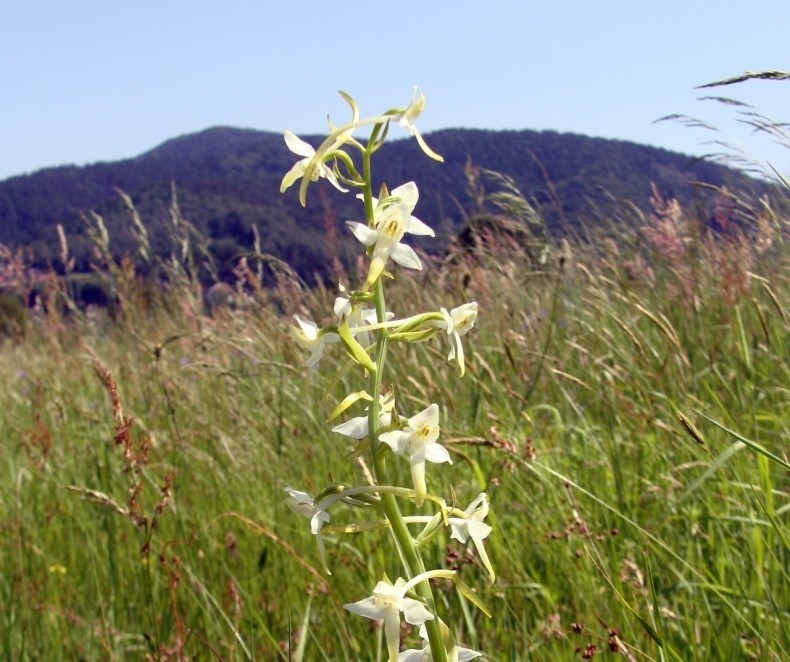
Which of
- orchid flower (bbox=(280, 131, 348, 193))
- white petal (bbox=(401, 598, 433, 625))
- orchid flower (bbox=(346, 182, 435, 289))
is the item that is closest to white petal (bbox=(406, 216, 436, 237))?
orchid flower (bbox=(346, 182, 435, 289))

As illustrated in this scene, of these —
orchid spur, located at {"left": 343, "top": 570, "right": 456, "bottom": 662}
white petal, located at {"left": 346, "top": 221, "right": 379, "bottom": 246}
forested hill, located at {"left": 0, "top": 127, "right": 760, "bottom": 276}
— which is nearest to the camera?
orchid spur, located at {"left": 343, "top": 570, "right": 456, "bottom": 662}

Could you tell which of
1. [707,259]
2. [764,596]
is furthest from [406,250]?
[707,259]

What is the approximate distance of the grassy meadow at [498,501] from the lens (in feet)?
5.63

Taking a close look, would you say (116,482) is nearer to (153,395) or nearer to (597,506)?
(153,395)

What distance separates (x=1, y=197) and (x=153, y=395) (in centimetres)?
15878

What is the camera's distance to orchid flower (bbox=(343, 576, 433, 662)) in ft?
3.39

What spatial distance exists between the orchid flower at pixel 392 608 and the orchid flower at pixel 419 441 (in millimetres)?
120

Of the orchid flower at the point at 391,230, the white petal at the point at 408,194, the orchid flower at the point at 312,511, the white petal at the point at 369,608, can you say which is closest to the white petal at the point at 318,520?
the orchid flower at the point at 312,511

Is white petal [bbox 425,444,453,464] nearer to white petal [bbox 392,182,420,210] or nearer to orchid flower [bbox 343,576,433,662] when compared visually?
orchid flower [bbox 343,576,433,662]

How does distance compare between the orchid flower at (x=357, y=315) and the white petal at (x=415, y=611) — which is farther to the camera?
the orchid flower at (x=357, y=315)

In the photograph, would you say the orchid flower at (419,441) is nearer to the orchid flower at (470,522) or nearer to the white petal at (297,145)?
the orchid flower at (470,522)

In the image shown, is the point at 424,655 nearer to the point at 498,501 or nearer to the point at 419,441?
the point at 419,441

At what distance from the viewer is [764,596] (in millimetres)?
1784

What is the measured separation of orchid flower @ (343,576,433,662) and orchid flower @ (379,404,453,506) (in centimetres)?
12
